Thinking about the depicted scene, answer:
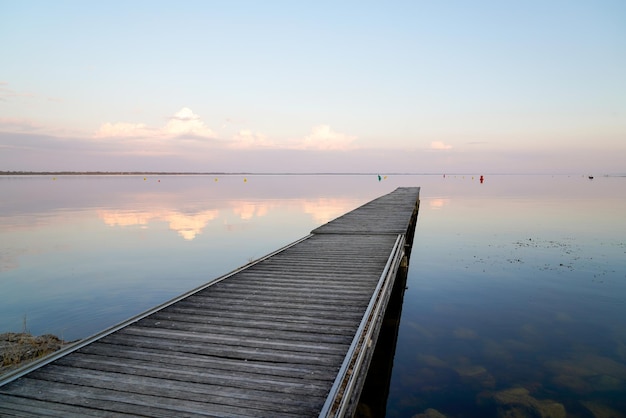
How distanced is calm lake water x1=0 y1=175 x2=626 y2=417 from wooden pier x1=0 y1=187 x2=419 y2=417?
→ 97.6 inches

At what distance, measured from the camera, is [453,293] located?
13336mm

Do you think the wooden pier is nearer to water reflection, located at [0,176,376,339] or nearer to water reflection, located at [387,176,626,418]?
water reflection, located at [387,176,626,418]

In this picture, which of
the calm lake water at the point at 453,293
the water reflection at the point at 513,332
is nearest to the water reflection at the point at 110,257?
the calm lake water at the point at 453,293

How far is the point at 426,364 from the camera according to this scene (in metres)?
8.55

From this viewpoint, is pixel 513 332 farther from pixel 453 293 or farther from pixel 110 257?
pixel 110 257

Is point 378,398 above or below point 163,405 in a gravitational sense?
below

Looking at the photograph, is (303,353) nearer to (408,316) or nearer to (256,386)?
(256,386)

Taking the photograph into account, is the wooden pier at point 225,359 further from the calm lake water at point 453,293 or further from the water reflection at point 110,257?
the water reflection at point 110,257

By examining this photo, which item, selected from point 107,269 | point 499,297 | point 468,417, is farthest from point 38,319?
point 499,297

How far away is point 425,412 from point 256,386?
408cm

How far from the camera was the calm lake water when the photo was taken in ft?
24.9

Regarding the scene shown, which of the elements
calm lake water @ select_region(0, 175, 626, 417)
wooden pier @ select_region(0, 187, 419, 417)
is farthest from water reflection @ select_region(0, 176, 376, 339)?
wooden pier @ select_region(0, 187, 419, 417)

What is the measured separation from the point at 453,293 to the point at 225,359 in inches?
409

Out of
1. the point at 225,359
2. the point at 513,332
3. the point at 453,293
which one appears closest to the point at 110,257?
the point at 453,293
